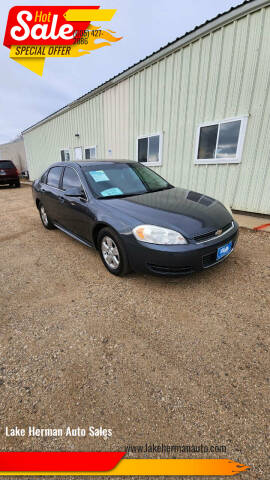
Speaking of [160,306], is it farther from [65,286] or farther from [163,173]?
[163,173]

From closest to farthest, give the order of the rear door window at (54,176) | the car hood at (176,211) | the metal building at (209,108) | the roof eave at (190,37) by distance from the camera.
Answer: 1. the car hood at (176,211)
2. the rear door window at (54,176)
3. the roof eave at (190,37)
4. the metal building at (209,108)

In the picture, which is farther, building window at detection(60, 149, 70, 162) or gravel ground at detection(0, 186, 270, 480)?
building window at detection(60, 149, 70, 162)

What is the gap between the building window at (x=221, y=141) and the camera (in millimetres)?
4852

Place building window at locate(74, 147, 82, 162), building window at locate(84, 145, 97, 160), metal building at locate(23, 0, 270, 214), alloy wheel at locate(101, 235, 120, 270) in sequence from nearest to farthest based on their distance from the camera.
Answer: alloy wheel at locate(101, 235, 120, 270) < metal building at locate(23, 0, 270, 214) < building window at locate(84, 145, 97, 160) < building window at locate(74, 147, 82, 162)

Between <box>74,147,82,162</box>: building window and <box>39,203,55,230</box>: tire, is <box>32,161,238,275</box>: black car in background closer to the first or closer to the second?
<box>39,203,55,230</box>: tire

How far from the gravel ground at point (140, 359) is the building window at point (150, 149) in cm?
494

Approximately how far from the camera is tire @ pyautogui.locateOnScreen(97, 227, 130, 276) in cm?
252

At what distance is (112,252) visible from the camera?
2729mm

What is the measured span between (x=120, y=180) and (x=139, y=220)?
3.58ft

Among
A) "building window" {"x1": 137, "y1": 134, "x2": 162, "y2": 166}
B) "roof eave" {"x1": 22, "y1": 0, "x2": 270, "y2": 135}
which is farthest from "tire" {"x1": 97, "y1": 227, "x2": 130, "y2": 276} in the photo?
"roof eave" {"x1": 22, "y1": 0, "x2": 270, "y2": 135}

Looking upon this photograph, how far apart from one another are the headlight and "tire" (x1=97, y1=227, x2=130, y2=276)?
31 cm

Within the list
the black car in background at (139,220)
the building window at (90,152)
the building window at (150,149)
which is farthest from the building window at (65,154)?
the black car in background at (139,220)

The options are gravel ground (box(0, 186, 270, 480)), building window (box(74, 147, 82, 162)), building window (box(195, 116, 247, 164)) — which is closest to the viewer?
gravel ground (box(0, 186, 270, 480))

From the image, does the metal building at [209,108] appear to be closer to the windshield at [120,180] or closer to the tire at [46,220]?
the windshield at [120,180]
